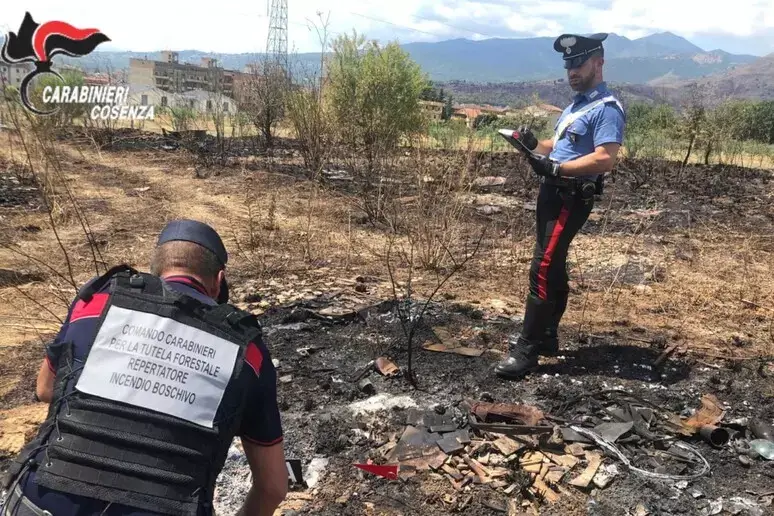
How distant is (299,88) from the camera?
8.65 m

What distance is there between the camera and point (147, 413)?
132 centimetres

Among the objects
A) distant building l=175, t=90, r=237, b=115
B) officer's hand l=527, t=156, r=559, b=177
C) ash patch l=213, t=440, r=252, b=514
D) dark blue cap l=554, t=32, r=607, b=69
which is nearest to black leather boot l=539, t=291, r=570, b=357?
officer's hand l=527, t=156, r=559, b=177

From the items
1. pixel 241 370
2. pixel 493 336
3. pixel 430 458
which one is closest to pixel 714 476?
pixel 430 458

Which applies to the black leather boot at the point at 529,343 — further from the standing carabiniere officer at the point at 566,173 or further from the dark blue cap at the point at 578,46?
the dark blue cap at the point at 578,46

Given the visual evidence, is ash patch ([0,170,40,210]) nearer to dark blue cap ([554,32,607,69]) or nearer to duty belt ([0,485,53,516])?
dark blue cap ([554,32,607,69])

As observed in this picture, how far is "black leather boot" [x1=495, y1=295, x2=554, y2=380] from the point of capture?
3.28 m

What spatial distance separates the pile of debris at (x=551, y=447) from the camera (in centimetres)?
250

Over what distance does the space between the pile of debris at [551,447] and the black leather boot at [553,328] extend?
0.44 meters

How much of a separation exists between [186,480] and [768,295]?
19.4ft

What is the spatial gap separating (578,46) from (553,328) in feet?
5.28

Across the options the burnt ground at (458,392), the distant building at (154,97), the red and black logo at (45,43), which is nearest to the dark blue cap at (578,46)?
the burnt ground at (458,392)

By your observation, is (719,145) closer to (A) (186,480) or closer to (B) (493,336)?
(B) (493,336)

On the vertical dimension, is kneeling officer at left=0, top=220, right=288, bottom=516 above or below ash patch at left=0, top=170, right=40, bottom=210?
above

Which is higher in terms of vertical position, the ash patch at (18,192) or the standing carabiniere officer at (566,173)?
the standing carabiniere officer at (566,173)
